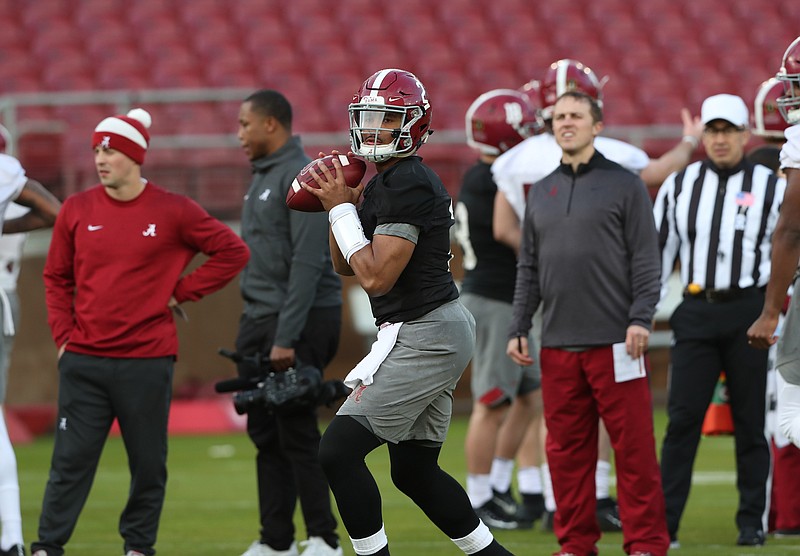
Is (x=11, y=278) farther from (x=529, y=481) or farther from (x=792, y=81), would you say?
(x=792, y=81)

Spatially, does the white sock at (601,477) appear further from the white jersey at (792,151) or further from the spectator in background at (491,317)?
the white jersey at (792,151)

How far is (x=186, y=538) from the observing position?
20.4 ft

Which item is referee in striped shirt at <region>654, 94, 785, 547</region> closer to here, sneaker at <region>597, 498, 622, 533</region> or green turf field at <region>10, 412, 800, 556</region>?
green turf field at <region>10, 412, 800, 556</region>

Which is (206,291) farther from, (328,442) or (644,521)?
(644,521)

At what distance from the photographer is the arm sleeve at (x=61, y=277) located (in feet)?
17.0

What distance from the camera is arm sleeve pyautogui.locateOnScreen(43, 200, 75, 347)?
5195 mm

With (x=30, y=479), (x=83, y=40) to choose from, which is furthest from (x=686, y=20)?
(x=30, y=479)

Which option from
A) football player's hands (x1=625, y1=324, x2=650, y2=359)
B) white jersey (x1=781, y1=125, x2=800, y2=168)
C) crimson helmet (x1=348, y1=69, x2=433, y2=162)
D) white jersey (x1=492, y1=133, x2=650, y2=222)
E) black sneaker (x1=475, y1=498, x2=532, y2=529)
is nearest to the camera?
crimson helmet (x1=348, y1=69, x2=433, y2=162)

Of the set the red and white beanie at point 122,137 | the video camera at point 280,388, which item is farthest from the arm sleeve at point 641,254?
the red and white beanie at point 122,137

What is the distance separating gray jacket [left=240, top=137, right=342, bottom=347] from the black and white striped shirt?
1.49 meters

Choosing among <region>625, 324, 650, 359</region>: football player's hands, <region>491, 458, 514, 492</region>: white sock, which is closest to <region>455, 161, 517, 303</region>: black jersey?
<region>491, 458, 514, 492</region>: white sock

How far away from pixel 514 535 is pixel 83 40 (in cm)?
1076

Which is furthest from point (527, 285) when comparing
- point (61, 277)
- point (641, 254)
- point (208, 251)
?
point (61, 277)

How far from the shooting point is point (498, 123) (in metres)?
6.69
